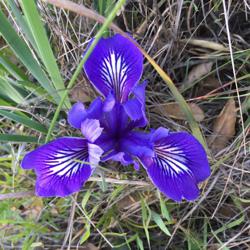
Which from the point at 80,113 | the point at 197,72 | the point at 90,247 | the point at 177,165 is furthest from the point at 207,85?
the point at 90,247

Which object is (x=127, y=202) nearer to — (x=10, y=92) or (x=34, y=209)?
(x=34, y=209)

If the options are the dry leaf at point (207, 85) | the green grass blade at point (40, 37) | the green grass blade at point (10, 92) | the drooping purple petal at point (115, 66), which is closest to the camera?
the green grass blade at point (40, 37)

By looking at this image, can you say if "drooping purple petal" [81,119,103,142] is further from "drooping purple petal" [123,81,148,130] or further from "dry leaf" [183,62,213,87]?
"dry leaf" [183,62,213,87]

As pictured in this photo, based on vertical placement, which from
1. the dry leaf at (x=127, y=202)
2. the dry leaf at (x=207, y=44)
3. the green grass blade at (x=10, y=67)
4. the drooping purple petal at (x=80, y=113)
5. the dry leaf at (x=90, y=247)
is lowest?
the dry leaf at (x=90, y=247)

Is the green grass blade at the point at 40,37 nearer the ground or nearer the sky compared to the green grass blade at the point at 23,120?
nearer the sky

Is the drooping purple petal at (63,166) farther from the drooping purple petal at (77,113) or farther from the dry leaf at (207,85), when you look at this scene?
the dry leaf at (207,85)

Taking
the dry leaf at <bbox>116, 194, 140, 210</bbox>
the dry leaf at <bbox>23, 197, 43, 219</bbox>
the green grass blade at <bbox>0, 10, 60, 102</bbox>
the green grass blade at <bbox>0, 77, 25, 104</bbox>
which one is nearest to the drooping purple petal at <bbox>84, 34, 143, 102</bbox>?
the green grass blade at <bbox>0, 10, 60, 102</bbox>

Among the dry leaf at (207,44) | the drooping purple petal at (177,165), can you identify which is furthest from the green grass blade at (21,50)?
the dry leaf at (207,44)

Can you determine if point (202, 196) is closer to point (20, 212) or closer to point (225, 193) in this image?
point (225, 193)
